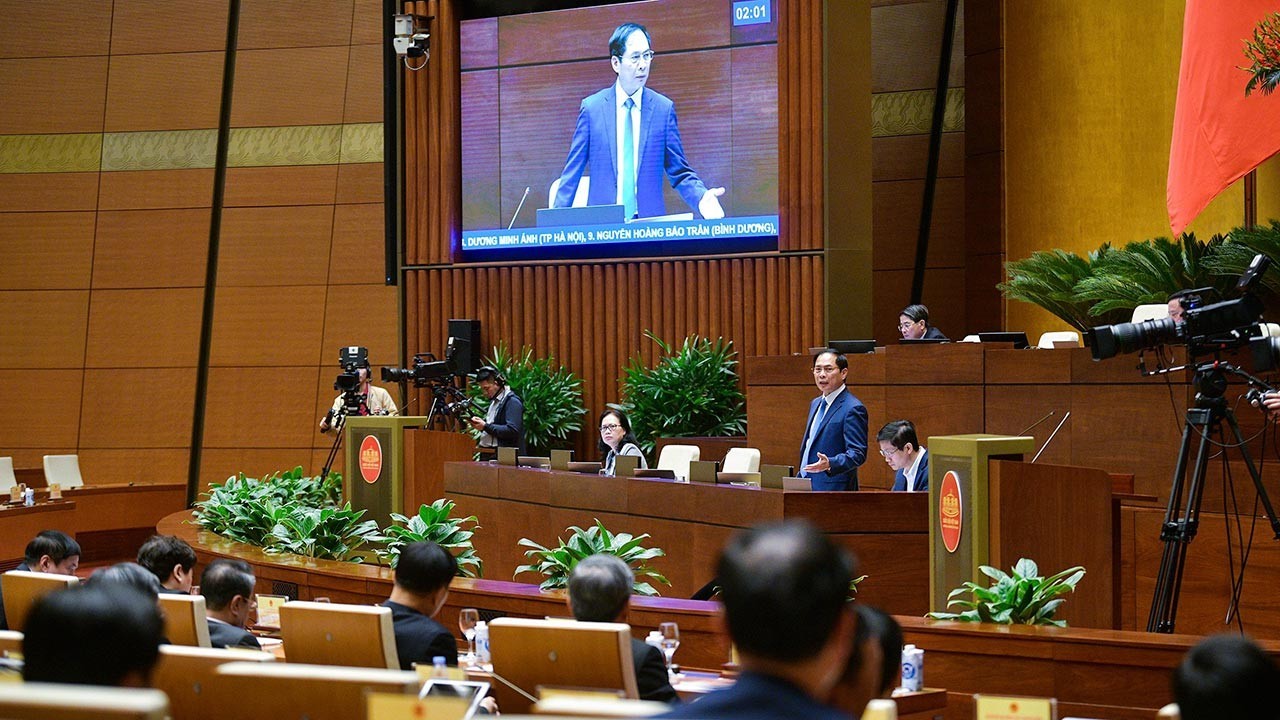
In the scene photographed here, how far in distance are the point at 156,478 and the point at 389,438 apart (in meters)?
5.72

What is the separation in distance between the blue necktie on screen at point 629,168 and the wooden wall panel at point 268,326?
3.41m

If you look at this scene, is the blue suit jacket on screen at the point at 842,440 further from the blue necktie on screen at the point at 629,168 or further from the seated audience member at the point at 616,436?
the blue necktie on screen at the point at 629,168

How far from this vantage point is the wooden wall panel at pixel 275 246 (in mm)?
12852

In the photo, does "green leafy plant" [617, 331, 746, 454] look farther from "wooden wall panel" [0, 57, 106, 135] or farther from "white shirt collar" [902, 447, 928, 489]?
"wooden wall panel" [0, 57, 106, 135]

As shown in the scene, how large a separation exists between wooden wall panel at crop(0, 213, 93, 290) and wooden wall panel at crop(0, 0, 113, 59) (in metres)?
1.61

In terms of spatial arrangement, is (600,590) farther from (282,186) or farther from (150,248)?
(150,248)

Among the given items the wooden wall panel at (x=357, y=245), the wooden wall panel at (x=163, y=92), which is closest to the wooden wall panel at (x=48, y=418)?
the wooden wall panel at (x=163, y=92)

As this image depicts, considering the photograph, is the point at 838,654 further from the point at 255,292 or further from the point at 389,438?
the point at 255,292

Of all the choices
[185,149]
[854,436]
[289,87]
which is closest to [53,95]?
[185,149]

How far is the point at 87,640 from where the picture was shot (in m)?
1.92

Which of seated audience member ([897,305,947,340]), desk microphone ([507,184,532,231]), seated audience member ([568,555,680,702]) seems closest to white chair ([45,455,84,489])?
desk microphone ([507,184,532,231])

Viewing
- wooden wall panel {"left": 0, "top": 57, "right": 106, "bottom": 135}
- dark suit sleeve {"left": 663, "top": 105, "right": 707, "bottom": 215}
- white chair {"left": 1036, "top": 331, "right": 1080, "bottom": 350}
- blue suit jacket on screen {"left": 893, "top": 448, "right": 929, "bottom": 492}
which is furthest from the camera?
wooden wall panel {"left": 0, "top": 57, "right": 106, "bottom": 135}

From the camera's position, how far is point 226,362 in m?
12.9

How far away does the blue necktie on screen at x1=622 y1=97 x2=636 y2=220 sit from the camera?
11.1 metres
